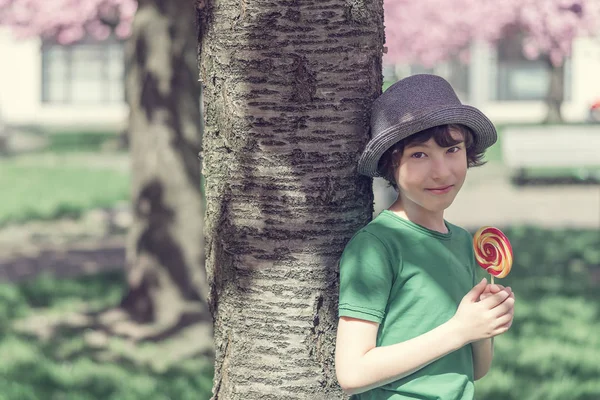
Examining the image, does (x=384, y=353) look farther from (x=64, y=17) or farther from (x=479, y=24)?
(x=479, y=24)

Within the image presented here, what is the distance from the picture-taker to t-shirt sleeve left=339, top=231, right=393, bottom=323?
2.34 meters

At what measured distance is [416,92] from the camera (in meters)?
2.53

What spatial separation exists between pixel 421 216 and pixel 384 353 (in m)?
0.40

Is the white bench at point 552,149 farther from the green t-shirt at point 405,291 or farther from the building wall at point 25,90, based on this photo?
the building wall at point 25,90

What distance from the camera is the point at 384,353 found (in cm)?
232

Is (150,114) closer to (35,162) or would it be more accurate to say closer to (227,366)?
(227,366)

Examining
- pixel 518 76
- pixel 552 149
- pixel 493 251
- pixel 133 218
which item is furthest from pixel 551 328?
pixel 518 76

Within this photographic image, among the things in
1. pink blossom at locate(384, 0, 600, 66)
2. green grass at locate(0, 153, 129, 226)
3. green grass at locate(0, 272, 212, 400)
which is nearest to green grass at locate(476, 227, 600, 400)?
green grass at locate(0, 272, 212, 400)

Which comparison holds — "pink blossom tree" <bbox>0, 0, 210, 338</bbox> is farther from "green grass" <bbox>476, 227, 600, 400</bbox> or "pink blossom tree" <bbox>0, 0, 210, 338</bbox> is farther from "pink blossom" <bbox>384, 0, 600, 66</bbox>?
"pink blossom" <bbox>384, 0, 600, 66</bbox>

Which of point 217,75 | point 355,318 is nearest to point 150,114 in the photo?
point 217,75

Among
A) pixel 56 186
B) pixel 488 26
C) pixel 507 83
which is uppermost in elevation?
pixel 488 26

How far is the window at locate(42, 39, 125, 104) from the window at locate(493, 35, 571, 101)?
15.1 meters

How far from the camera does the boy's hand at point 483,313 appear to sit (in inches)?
90.5

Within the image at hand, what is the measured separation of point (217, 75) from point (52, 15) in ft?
75.2
